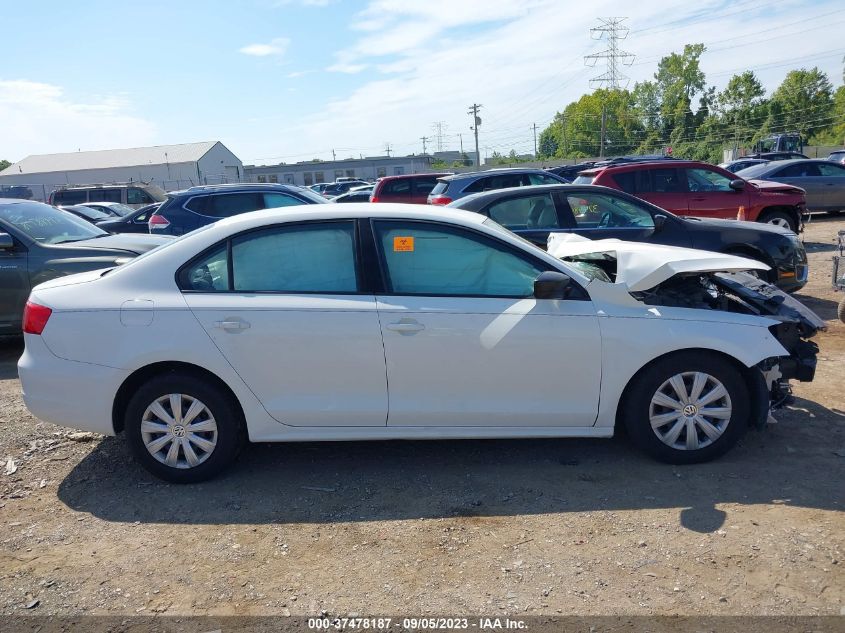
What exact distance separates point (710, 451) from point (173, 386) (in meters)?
3.32

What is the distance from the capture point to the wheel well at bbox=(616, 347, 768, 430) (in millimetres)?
4066

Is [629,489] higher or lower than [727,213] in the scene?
lower

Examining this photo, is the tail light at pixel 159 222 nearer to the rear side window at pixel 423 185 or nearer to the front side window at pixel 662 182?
the rear side window at pixel 423 185

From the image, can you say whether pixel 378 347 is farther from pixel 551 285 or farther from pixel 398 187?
pixel 398 187

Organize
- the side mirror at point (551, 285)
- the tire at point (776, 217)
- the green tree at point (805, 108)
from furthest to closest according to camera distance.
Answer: the green tree at point (805, 108)
the tire at point (776, 217)
the side mirror at point (551, 285)

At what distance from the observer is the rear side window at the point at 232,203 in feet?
36.7

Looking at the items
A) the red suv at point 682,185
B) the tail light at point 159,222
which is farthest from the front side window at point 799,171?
the tail light at point 159,222

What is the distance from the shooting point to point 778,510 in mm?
3619

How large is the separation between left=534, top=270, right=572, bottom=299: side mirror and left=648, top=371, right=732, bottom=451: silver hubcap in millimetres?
872

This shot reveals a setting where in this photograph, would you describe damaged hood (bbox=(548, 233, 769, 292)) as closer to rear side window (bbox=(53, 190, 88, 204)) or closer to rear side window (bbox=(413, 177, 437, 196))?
rear side window (bbox=(413, 177, 437, 196))

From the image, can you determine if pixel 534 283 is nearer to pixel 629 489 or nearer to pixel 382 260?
pixel 382 260

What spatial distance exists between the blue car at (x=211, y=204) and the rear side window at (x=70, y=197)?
17196 mm

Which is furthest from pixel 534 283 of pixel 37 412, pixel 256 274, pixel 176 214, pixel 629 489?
pixel 176 214

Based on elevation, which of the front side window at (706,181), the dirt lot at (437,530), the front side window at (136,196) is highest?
the front side window at (136,196)
